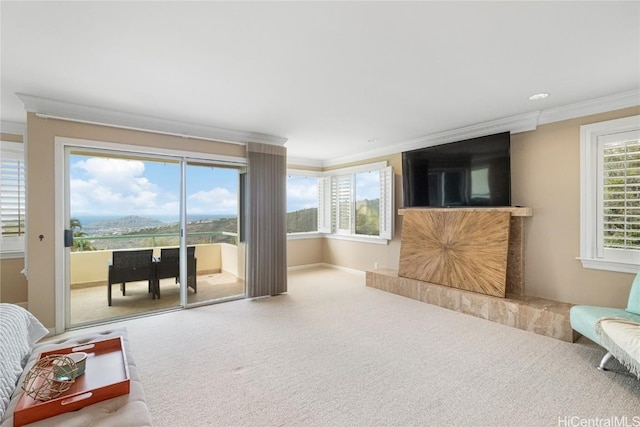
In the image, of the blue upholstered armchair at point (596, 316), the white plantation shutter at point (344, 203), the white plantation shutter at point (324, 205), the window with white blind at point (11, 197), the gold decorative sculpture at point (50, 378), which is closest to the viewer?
the gold decorative sculpture at point (50, 378)

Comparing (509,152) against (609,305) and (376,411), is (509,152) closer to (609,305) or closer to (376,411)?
(609,305)

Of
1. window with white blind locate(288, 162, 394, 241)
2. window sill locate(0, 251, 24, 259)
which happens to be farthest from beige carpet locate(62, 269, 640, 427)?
window with white blind locate(288, 162, 394, 241)

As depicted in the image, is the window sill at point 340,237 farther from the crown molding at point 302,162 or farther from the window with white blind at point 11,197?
the window with white blind at point 11,197

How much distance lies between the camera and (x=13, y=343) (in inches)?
73.5

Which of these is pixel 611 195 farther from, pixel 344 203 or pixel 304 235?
pixel 304 235

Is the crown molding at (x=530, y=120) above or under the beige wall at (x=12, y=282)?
above

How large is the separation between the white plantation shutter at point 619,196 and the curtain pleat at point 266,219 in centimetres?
393

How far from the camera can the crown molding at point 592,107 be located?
9.76ft

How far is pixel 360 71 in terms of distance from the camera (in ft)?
8.21

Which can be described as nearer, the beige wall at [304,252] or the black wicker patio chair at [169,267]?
the black wicker patio chair at [169,267]

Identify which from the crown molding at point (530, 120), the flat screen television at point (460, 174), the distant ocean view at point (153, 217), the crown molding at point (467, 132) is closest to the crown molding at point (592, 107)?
the crown molding at point (530, 120)

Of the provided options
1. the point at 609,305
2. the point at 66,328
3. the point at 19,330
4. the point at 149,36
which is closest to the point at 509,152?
the point at 609,305

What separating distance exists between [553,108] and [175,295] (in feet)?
18.5

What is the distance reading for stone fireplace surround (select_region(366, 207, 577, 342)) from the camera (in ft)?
10.2
